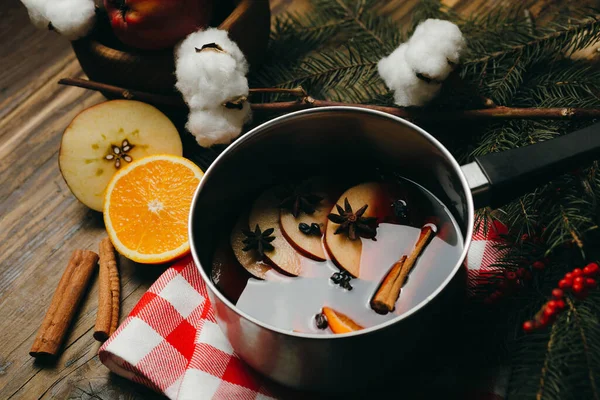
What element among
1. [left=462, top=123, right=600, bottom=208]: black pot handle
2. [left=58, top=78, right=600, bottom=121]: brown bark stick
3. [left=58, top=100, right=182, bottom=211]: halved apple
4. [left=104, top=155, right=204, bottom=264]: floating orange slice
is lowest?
[left=104, top=155, right=204, bottom=264]: floating orange slice

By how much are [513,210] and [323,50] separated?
440 millimetres

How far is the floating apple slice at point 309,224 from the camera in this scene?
73 cm

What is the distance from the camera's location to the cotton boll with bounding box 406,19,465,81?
0.75 metres

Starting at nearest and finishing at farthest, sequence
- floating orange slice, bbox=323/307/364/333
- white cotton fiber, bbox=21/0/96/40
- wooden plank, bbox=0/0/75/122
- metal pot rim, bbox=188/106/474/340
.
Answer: metal pot rim, bbox=188/106/474/340 < floating orange slice, bbox=323/307/364/333 < white cotton fiber, bbox=21/0/96/40 < wooden plank, bbox=0/0/75/122

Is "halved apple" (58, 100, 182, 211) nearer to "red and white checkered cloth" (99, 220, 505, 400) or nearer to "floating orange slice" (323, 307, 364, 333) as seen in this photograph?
"red and white checkered cloth" (99, 220, 505, 400)

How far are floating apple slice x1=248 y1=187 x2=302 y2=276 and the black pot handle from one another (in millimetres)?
230

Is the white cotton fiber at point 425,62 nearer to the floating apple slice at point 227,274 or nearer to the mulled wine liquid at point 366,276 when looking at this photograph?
the mulled wine liquid at point 366,276

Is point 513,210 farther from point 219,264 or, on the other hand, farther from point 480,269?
point 219,264

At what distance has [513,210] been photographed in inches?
28.5

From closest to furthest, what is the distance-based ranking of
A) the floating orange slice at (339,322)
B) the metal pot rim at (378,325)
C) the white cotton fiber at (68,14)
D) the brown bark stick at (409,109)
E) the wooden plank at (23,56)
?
the metal pot rim at (378,325) → the floating orange slice at (339,322) → the brown bark stick at (409,109) → the white cotton fiber at (68,14) → the wooden plank at (23,56)

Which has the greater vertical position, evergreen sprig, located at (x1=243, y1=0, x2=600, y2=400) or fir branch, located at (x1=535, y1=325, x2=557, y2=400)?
evergreen sprig, located at (x1=243, y1=0, x2=600, y2=400)

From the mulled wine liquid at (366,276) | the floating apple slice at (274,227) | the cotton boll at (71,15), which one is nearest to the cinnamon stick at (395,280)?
the mulled wine liquid at (366,276)

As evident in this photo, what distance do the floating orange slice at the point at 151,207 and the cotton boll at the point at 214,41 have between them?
155 mm

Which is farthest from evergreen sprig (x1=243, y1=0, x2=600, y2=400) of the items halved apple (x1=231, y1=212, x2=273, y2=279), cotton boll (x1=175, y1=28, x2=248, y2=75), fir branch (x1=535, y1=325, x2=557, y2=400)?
halved apple (x1=231, y1=212, x2=273, y2=279)
